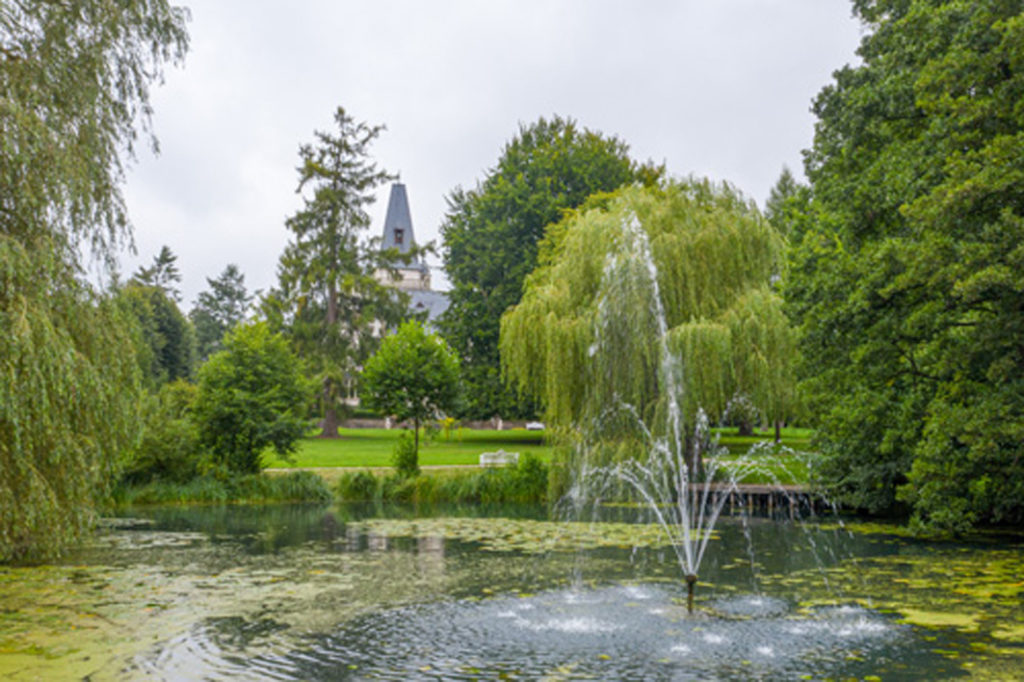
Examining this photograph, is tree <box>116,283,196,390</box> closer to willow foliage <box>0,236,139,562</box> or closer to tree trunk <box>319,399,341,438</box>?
tree trunk <box>319,399,341,438</box>

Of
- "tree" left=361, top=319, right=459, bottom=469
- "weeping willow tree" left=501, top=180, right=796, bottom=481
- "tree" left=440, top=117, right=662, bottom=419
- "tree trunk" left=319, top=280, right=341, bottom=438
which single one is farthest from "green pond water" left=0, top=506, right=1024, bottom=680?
"tree trunk" left=319, top=280, right=341, bottom=438

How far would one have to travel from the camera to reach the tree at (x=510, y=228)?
125 ft

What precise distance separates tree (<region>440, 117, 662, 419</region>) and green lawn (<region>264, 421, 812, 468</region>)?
7.06ft

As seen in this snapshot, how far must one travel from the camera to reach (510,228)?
39.2 m

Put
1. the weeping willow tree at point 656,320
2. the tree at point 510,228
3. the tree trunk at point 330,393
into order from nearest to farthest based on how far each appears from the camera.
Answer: the weeping willow tree at point 656,320, the tree at point 510,228, the tree trunk at point 330,393

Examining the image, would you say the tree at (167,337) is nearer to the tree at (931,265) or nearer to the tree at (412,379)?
the tree at (412,379)

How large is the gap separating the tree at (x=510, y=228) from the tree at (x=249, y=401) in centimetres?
1369

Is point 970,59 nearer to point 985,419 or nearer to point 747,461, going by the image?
point 985,419

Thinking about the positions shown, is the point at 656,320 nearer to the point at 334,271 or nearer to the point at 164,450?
the point at 164,450

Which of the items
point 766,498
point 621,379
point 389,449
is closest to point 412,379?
point 621,379

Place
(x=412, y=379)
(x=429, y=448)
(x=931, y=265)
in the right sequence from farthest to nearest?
(x=429, y=448)
(x=412, y=379)
(x=931, y=265)

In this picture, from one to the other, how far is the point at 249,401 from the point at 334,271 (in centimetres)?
2096

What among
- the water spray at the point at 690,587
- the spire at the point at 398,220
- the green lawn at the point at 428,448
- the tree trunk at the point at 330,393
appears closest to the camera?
the water spray at the point at 690,587

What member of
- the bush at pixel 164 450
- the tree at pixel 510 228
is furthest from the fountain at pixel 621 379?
the tree at pixel 510 228
